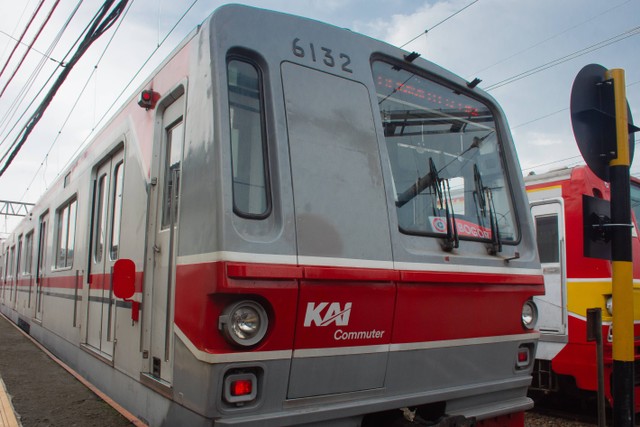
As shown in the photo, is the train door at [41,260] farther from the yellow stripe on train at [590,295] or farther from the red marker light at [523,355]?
the yellow stripe on train at [590,295]

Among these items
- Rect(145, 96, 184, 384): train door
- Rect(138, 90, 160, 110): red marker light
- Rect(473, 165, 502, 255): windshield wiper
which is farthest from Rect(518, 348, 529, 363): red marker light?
Rect(138, 90, 160, 110): red marker light

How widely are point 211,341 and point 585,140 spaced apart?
9.80 ft

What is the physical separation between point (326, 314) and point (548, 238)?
4550 millimetres

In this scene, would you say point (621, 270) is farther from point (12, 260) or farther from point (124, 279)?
point (12, 260)

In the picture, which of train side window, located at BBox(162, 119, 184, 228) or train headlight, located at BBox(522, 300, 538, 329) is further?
train headlight, located at BBox(522, 300, 538, 329)

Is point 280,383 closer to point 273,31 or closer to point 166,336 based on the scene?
point 166,336

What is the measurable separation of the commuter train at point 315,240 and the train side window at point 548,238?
2.69 metres

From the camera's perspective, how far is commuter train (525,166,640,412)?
18.9ft

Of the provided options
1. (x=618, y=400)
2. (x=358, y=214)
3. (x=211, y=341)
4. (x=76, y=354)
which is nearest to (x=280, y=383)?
(x=211, y=341)

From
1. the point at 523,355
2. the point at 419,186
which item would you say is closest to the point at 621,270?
the point at 523,355

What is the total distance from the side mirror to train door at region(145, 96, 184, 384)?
13 cm

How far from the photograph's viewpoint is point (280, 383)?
260 cm

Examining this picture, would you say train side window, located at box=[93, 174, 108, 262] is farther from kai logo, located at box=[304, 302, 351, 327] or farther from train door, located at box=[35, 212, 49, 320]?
train door, located at box=[35, 212, 49, 320]

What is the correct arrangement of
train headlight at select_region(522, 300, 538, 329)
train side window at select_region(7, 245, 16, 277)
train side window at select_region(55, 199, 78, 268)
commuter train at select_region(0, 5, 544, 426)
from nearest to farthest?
commuter train at select_region(0, 5, 544, 426)
train headlight at select_region(522, 300, 538, 329)
train side window at select_region(55, 199, 78, 268)
train side window at select_region(7, 245, 16, 277)
